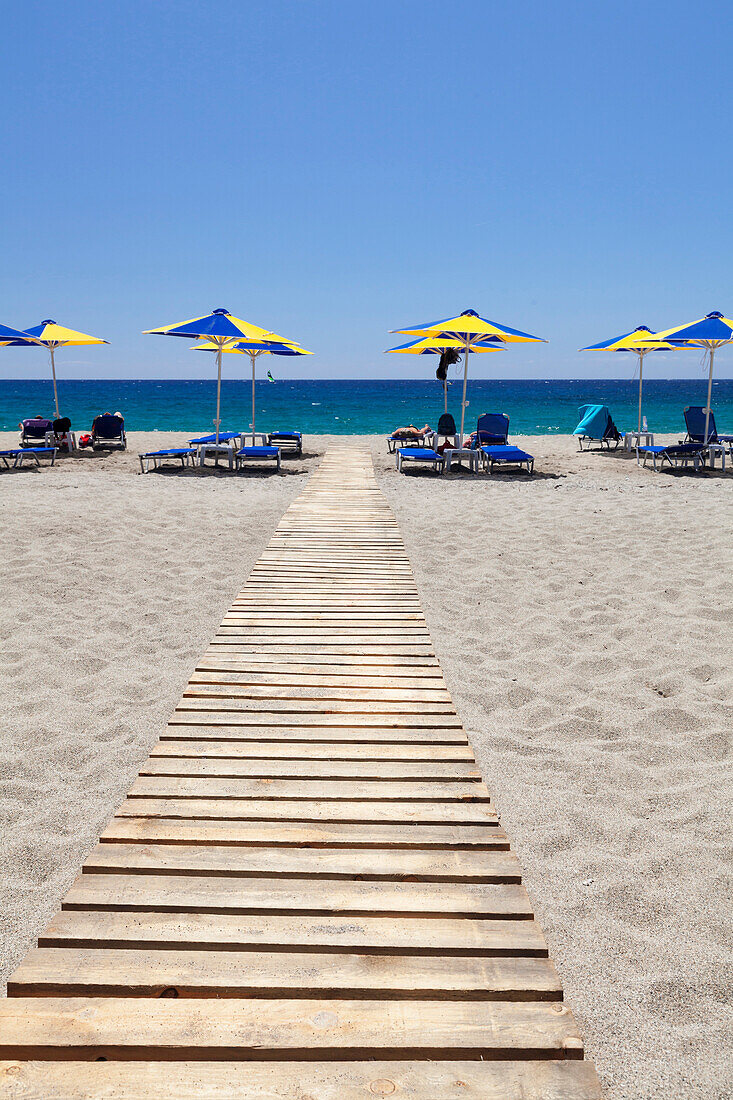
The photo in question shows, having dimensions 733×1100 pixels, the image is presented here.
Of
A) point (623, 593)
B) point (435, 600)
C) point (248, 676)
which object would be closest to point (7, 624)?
point (248, 676)

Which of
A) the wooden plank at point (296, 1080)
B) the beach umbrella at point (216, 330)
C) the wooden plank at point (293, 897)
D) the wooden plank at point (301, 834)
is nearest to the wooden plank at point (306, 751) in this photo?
the wooden plank at point (301, 834)

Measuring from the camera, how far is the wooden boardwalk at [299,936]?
153 centimetres

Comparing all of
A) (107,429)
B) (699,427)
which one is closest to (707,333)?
(699,427)

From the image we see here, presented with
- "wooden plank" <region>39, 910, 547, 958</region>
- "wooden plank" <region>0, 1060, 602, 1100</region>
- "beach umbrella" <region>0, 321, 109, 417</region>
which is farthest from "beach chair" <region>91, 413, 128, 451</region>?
"wooden plank" <region>0, 1060, 602, 1100</region>

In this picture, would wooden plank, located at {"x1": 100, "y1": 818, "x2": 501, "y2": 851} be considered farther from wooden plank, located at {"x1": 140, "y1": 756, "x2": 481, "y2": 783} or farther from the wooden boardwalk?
wooden plank, located at {"x1": 140, "y1": 756, "x2": 481, "y2": 783}

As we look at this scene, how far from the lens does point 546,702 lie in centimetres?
378

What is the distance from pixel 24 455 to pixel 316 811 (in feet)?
42.5

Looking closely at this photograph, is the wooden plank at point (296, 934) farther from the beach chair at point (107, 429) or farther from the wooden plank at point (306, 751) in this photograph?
the beach chair at point (107, 429)

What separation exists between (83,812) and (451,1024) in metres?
1.76

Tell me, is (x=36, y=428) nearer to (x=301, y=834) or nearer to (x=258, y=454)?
(x=258, y=454)

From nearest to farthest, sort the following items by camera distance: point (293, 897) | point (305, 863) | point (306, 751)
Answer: point (293, 897) → point (305, 863) → point (306, 751)

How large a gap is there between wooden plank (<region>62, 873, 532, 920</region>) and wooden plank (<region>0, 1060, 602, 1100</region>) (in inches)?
17.0

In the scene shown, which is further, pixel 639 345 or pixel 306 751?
pixel 639 345

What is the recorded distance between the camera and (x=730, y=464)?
13289mm
